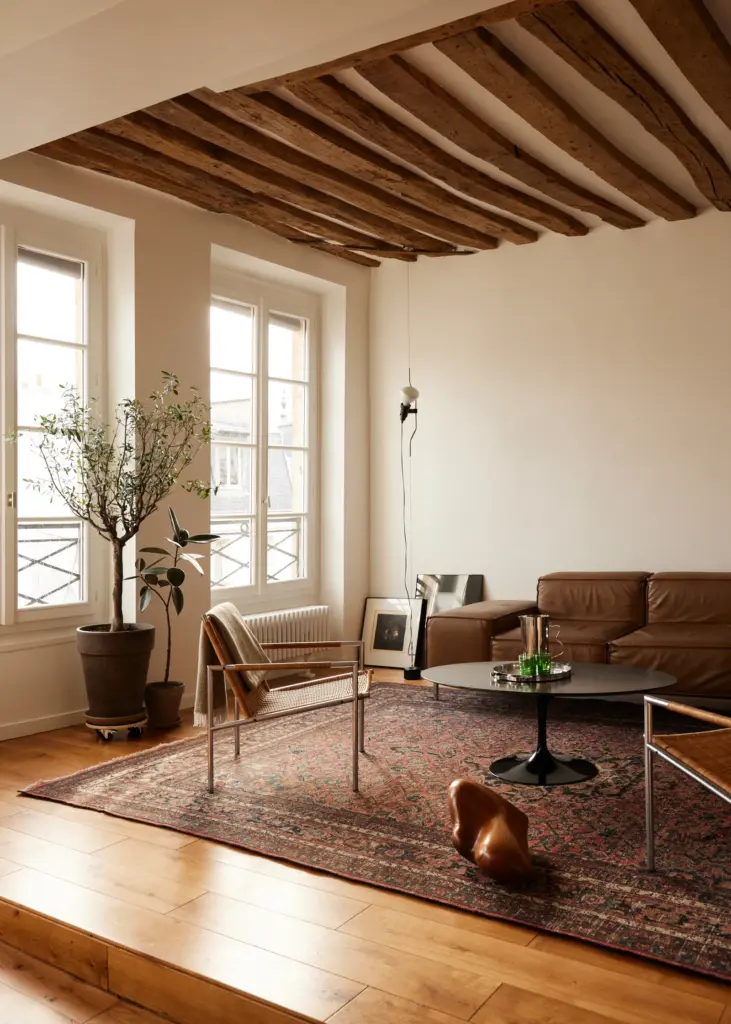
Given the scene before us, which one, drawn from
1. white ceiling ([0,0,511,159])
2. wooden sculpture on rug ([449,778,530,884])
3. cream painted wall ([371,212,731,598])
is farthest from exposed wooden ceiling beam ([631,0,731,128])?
wooden sculpture on rug ([449,778,530,884])

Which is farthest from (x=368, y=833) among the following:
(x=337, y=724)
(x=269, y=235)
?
(x=269, y=235)

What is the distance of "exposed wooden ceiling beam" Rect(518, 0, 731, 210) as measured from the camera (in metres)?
3.38

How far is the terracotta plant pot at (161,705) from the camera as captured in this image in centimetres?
479

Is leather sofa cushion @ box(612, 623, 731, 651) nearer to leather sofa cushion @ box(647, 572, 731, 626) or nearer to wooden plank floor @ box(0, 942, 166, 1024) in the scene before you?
leather sofa cushion @ box(647, 572, 731, 626)

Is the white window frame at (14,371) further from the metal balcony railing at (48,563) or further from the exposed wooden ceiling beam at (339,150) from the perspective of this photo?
the exposed wooden ceiling beam at (339,150)

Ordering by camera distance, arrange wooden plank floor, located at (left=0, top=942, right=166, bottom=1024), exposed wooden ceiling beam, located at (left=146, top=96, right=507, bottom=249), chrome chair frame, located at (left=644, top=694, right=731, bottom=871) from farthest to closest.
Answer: exposed wooden ceiling beam, located at (left=146, top=96, right=507, bottom=249) → chrome chair frame, located at (left=644, top=694, right=731, bottom=871) → wooden plank floor, located at (left=0, top=942, right=166, bottom=1024)

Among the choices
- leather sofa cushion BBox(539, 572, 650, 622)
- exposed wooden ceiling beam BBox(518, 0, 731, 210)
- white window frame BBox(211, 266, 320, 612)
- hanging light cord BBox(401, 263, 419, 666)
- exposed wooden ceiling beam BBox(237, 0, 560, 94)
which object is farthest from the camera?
hanging light cord BBox(401, 263, 419, 666)

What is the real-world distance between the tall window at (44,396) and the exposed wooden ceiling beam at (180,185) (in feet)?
1.99

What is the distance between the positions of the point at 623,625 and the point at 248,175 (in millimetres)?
3288

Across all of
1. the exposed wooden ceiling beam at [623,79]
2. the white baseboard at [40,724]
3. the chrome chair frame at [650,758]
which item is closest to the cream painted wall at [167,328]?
the white baseboard at [40,724]

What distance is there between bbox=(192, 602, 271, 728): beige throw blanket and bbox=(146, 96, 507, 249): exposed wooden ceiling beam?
7.20 ft

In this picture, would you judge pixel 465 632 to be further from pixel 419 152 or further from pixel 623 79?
pixel 623 79

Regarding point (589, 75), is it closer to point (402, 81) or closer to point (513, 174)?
point (402, 81)

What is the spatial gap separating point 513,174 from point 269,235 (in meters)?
1.84
